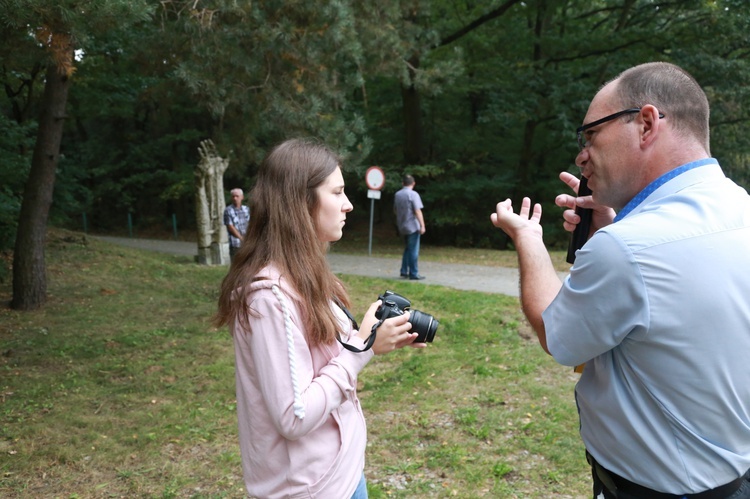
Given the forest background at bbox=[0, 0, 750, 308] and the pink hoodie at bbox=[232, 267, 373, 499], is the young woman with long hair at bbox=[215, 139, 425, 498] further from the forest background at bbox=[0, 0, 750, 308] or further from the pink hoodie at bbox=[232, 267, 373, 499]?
the forest background at bbox=[0, 0, 750, 308]

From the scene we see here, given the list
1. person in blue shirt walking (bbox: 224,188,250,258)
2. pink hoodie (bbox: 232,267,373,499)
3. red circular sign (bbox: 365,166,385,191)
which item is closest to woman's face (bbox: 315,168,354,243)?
pink hoodie (bbox: 232,267,373,499)

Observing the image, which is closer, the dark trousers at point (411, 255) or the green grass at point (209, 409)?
the green grass at point (209, 409)

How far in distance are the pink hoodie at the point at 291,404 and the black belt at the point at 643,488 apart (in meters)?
0.73

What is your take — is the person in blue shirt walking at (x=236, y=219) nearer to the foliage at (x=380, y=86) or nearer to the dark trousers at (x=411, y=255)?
the foliage at (x=380, y=86)

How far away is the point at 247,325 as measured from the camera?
1706mm

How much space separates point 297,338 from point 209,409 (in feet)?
12.7

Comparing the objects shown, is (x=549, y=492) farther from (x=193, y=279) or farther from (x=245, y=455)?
(x=193, y=279)

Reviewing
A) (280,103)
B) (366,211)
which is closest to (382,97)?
(366,211)

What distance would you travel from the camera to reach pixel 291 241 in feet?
6.00

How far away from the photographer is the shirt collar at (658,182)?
1540 mm

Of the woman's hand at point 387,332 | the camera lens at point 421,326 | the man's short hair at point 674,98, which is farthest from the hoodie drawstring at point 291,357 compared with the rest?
the man's short hair at point 674,98

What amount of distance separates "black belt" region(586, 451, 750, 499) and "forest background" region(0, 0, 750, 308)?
13.4ft

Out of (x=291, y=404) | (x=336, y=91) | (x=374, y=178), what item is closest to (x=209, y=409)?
(x=291, y=404)

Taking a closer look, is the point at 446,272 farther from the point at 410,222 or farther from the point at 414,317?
the point at 414,317
